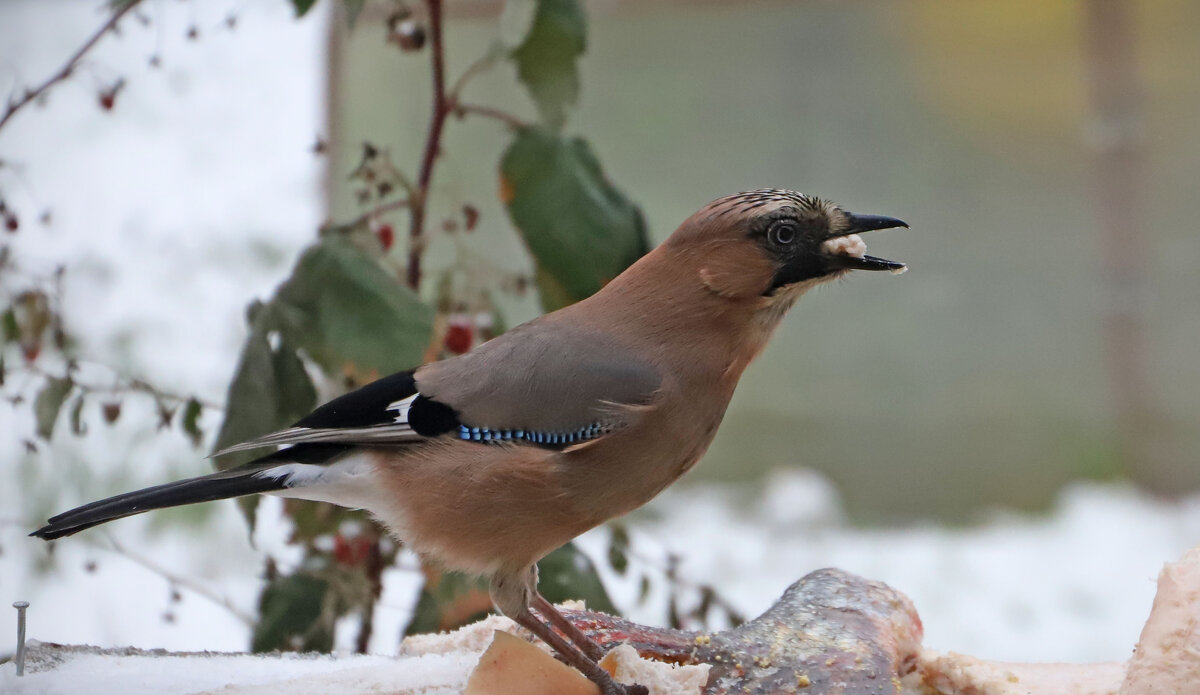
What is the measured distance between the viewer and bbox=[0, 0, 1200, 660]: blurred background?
271 centimetres

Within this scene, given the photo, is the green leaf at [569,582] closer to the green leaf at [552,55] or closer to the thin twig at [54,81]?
the green leaf at [552,55]

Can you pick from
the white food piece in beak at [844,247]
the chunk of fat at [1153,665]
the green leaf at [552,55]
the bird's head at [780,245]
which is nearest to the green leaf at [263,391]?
the green leaf at [552,55]

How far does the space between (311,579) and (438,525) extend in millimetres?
546

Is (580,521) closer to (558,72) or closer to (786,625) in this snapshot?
(786,625)

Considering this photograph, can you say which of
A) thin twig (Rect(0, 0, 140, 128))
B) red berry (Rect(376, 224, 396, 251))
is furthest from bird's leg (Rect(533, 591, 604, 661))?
thin twig (Rect(0, 0, 140, 128))

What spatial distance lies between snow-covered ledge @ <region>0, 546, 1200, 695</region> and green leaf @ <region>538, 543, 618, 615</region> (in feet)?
0.31

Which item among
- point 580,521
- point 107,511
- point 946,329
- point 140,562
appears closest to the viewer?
point 107,511

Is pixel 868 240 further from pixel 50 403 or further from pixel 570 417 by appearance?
pixel 50 403

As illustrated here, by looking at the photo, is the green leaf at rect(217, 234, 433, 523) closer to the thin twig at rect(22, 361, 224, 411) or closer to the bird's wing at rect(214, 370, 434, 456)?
the thin twig at rect(22, 361, 224, 411)

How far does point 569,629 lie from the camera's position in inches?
59.2

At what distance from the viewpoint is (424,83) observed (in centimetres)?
305

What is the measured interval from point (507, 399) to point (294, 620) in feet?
2.13

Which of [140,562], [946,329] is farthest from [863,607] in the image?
[946,329]

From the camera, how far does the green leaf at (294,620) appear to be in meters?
1.84
